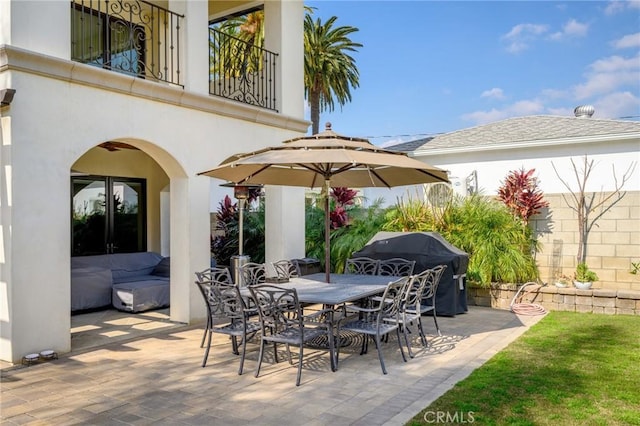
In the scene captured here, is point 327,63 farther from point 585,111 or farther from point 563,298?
point 563,298

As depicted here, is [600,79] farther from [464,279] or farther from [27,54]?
[27,54]

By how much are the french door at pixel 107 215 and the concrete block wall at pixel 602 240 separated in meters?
9.62

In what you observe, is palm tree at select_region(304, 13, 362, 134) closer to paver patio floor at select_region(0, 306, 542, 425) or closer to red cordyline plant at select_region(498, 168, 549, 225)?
red cordyline plant at select_region(498, 168, 549, 225)

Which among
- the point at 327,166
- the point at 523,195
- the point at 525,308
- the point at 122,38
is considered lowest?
the point at 525,308

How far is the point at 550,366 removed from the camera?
591 centimetres

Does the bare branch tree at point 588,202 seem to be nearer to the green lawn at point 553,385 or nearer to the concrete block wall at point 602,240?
the concrete block wall at point 602,240

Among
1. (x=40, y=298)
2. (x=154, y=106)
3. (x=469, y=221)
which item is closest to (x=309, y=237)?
(x=469, y=221)

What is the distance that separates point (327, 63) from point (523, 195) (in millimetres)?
12060

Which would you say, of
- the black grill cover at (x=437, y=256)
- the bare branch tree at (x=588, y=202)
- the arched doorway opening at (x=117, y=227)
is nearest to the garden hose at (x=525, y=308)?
the black grill cover at (x=437, y=256)

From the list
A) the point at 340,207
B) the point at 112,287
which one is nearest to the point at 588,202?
the point at 340,207

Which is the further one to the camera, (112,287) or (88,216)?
(88,216)

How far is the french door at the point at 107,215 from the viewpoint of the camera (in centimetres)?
1104

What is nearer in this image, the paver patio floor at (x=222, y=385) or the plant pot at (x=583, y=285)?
the paver patio floor at (x=222, y=385)

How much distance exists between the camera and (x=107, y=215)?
1156 centimetres
